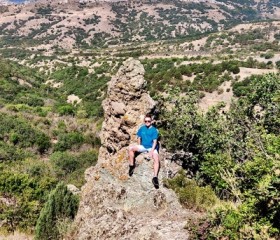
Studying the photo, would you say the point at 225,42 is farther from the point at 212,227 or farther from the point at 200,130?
the point at 212,227

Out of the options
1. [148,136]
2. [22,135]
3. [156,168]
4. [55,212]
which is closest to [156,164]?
[156,168]

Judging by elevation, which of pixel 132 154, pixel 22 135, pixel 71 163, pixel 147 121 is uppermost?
pixel 147 121

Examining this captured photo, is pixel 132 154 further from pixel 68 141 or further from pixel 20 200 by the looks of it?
pixel 68 141

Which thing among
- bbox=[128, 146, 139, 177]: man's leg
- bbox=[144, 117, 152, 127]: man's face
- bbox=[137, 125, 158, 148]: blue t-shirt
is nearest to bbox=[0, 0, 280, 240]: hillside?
bbox=[128, 146, 139, 177]: man's leg

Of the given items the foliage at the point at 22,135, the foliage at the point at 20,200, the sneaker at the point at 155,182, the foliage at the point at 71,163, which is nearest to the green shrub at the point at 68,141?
the foliage at the point at 22,135

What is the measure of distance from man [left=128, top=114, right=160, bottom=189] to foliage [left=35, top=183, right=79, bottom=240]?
385 cm

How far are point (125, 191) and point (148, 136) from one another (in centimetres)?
149

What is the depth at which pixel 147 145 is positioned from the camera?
9.48 meters

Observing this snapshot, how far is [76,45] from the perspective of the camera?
566 feet

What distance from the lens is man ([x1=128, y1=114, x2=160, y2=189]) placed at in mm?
9195

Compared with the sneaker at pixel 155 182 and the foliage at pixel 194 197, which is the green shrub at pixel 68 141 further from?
the sneaker at pixel 155 182

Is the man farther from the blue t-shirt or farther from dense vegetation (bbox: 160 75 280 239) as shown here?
dense vegetation (bbox: 160 75 280 239)

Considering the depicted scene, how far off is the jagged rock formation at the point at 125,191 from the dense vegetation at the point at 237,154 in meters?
0.97

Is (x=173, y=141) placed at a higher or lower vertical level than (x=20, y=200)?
lower
